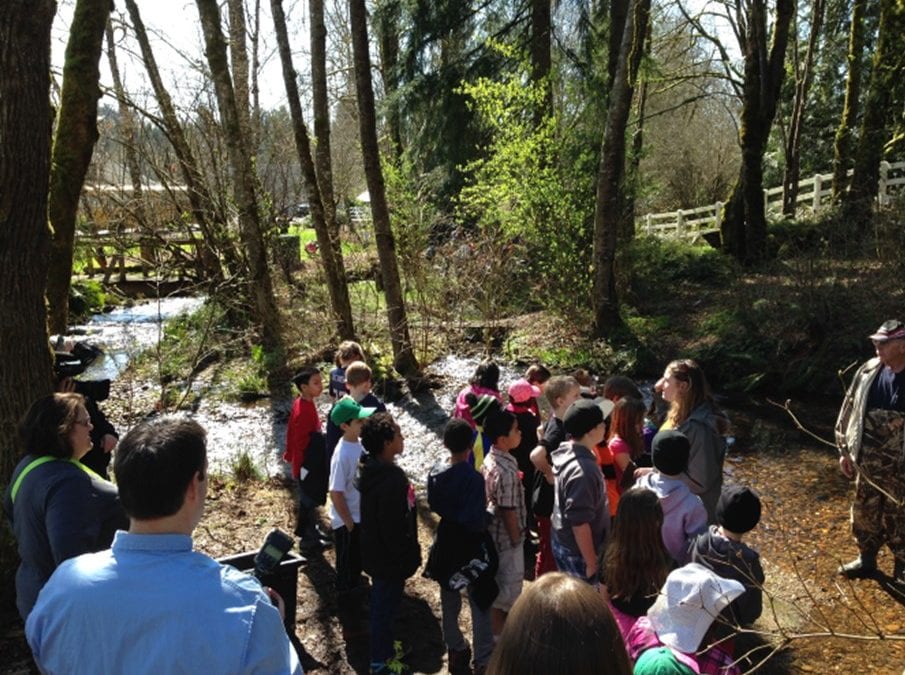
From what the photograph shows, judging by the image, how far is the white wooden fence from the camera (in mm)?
18031

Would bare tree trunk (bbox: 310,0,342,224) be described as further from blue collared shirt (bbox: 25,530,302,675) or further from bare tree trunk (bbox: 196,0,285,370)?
blue collared shirt (bbox: 25,530,302,675)

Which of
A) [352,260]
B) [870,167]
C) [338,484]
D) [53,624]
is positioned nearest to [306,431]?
[338,484]

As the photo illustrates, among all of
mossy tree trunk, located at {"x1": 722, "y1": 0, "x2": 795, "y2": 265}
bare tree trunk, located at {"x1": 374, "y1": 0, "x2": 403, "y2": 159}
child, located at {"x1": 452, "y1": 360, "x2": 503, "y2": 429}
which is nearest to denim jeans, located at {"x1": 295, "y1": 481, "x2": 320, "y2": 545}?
child, located at {"x1": 452, "y1": 360, "x2": 503, "y2": 429}

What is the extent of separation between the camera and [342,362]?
6.87 meters

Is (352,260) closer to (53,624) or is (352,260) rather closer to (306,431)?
(306,431)

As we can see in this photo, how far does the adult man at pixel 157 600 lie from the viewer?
1803mm

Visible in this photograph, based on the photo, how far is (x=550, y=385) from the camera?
16.9ft

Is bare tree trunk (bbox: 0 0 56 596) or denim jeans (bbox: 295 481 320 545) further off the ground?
bare tree trunk (bbox: 0 0 56 596)

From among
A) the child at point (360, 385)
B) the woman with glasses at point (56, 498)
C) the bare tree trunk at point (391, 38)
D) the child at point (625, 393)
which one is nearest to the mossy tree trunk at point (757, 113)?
the bare tree trunk at point (391, 38)

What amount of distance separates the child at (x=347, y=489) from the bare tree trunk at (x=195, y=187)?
8760mm

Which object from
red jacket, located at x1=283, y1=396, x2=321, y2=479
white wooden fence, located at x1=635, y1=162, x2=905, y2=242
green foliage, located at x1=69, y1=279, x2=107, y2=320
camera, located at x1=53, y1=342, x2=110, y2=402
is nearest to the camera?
camera, located at x1=53, y1=342, x2=110, y2=402

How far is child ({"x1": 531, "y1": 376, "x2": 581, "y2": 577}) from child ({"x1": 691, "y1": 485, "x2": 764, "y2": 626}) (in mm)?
1344

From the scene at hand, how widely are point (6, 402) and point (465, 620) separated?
340cm

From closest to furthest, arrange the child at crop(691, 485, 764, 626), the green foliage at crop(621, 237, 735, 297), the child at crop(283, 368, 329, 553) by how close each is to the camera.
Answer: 1. the child at crop(691, 485, 764, 626)
2. the child at crop(283, 368, 329, 553)
3. the green foliage at crop(621, 237, 735, 297)
